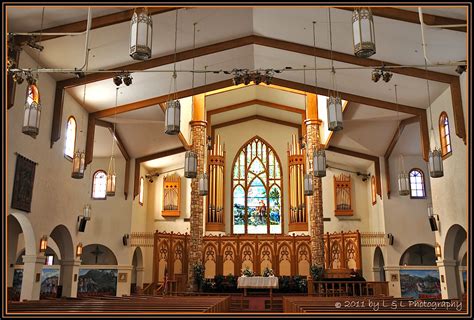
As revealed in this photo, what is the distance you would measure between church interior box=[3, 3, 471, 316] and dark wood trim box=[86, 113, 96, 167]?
0.21 feet

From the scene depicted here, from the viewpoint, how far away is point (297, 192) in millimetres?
23078

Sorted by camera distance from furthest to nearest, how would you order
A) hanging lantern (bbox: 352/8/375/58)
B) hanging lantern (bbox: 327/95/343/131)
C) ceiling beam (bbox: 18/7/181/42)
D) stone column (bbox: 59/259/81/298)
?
stone column (bbox: 59/259/81/298), ceiling beam (bbox: 18/7/181/42), hanging lantern (bbox: 327/95/343/131), hanging lantern (bbox: 352/8/375/58)

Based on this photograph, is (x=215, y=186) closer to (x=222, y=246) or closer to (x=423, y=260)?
(x=222, y=246)

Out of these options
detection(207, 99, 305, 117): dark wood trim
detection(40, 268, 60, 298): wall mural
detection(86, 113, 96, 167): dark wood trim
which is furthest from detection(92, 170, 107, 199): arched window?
detection(207, 99, 305, 117): dark wood trim

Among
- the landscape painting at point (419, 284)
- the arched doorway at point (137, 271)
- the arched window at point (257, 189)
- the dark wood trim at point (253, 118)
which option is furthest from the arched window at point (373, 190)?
the arched doorway at point (137, 271)

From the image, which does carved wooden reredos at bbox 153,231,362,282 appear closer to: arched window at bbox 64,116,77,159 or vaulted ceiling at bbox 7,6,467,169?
vaulted ceiling at bbox 7,6,467,169

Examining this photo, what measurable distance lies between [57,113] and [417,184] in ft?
50.4

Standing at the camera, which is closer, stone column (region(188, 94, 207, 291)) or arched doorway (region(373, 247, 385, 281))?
stone column (region(188, 94, 207, 291))

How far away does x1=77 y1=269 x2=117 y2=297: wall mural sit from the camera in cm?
2089

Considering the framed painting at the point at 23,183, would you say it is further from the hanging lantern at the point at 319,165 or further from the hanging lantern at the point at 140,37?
the hanging lantern at the point at 319,165

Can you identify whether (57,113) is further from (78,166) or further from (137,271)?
(137,271)

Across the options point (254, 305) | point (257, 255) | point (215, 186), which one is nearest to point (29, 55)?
point (254, 305)

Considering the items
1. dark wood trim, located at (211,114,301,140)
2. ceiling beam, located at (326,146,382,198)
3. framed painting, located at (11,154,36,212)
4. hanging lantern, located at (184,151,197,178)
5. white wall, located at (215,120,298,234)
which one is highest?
dark wood trim, located at (211,114,301,140)

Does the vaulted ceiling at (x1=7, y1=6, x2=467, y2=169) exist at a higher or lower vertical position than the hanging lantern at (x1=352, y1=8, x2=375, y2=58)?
higher
